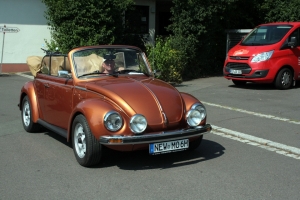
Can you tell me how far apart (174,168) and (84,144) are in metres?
1.28

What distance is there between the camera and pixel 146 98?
6.28 meters

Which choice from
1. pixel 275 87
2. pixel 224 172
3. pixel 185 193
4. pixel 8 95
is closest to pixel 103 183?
pixel 185 193

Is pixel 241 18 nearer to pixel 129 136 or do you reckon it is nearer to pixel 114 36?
pixel 114 36

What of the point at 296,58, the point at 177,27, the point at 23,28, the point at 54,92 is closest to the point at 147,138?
the point at 54,92

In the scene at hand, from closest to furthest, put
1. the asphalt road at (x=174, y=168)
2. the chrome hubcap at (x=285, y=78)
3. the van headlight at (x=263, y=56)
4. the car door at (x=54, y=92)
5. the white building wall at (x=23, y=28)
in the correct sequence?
the asphalt road at (x=174, y=168)
the car door at (x=54, y=92)
the van headlight at (x=263, y=56)
the chrome hubcap at (x=285, y=78)
the white building wall at (x=23, y=28)

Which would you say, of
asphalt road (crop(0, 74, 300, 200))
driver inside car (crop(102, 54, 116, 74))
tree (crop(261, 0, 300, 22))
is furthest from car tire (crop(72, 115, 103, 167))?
tree (crop(261, 0, 300, 22))

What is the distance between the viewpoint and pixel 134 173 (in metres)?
6.07

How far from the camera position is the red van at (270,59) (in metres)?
14.2

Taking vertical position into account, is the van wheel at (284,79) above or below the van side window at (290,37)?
below

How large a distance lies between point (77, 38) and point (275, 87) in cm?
687

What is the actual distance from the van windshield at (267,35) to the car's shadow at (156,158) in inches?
323

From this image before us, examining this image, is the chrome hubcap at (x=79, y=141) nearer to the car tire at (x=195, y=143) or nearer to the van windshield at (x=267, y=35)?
the car tire at (x=195, y=143)

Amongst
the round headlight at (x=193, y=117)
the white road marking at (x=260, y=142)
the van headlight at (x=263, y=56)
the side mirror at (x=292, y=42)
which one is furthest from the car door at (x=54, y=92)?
the side mirror at (x=292, y=42)

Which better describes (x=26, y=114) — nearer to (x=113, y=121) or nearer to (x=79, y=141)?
(x=79, y=141)
